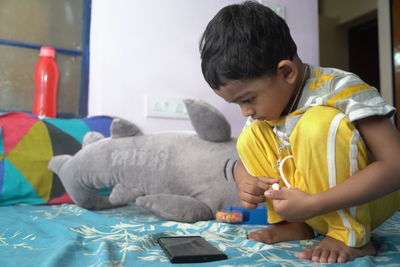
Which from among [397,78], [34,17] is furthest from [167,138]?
[397,78]

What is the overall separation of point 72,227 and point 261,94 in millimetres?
520

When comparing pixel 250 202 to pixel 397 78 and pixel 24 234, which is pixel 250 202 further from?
pixel 397 78

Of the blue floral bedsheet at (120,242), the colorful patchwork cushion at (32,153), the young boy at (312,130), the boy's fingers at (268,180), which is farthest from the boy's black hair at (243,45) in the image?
the colorful patchwork cushion at (32,153)

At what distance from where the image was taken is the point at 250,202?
0.79 m

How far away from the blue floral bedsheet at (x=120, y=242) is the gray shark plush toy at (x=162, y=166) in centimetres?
10

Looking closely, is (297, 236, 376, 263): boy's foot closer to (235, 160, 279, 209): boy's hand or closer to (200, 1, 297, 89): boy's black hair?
(235, 160, 279, 209): boy's hand

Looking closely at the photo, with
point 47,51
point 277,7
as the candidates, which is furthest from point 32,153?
point 277,7

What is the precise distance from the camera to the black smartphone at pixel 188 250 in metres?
0.62

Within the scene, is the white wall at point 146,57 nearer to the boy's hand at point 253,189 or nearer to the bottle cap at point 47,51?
the bottle cap at point 47,51

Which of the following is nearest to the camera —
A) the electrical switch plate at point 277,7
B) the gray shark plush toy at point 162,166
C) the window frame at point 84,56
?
the gray shark plush toy at point 162,166

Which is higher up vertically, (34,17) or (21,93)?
(34,17)

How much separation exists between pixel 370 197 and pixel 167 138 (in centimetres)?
69

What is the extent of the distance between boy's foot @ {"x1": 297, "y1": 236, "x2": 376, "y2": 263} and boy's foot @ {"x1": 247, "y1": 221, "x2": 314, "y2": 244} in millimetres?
115

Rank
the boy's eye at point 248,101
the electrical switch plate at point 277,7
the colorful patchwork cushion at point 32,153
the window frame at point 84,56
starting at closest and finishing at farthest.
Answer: the boy's eye at point 248,101 → the colorful patchwork cushion at point 32,153 → the window frame at point 84,56 → the electrical switch plate at point 277,7
